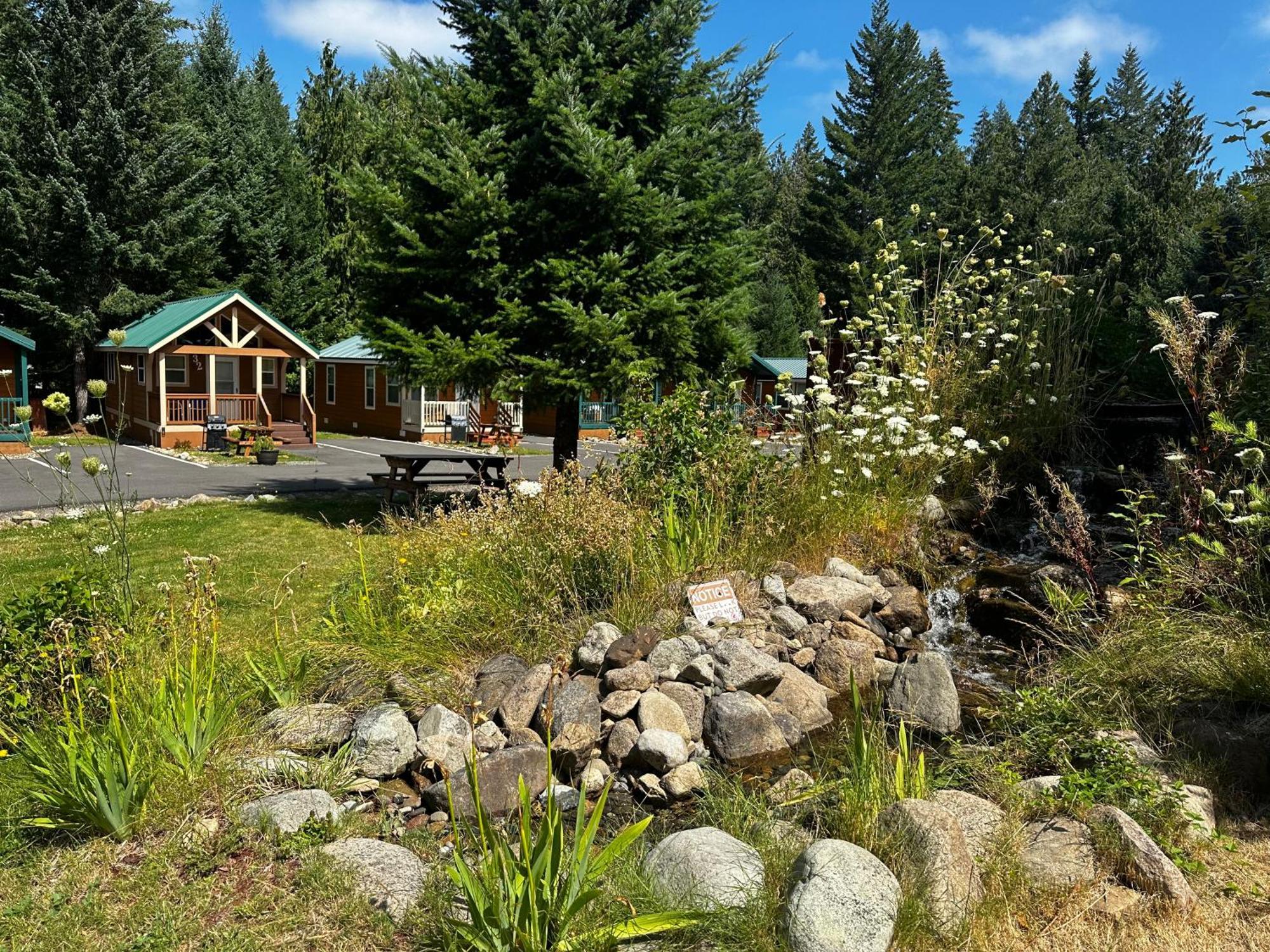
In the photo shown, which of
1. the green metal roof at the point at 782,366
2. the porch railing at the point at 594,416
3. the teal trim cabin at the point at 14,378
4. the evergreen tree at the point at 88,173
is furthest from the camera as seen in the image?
the green metal roof at the point at 782,366

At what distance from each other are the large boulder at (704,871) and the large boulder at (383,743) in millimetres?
1511

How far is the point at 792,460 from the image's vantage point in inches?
296

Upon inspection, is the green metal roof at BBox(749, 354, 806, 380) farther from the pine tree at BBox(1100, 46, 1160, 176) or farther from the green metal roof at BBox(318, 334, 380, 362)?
the pine tree at BBox(1100, 46, 1160, 176)

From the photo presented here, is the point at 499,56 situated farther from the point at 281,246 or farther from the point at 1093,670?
the point at 281,246

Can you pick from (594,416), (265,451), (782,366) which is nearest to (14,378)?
(265,451)

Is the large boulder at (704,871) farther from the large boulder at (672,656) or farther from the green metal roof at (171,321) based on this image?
the green metal roof at (171,321)

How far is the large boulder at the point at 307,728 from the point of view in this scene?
14.1 ft

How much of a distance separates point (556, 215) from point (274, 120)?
3125 centimetres

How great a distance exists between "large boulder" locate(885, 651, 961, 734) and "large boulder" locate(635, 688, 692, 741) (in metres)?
1.07

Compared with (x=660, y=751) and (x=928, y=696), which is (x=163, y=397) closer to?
(x=660, y=751)

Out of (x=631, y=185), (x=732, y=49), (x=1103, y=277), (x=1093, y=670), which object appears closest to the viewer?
(x=1093, y=670)

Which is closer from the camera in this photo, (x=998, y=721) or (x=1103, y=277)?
(x=998, y=721)

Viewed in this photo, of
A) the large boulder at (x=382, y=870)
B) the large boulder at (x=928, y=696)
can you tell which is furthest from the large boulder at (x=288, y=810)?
the large boulder at (x=928, y=696)

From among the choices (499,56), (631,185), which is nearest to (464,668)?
(631,185)
